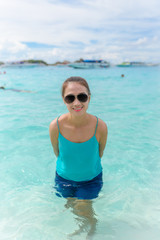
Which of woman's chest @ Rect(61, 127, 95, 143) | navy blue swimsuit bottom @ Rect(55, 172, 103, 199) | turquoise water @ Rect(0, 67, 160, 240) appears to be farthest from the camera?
turquoise water @ Rect(0, 67, 160, 240)

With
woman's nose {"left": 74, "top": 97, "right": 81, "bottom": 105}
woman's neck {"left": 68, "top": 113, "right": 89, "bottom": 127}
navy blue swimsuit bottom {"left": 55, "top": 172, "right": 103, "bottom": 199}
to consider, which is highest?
woman's nose {"left": 74, "top": 97, "right": 81, "bottom": 105}

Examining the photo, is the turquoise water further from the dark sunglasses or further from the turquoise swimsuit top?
the dark sunglasses

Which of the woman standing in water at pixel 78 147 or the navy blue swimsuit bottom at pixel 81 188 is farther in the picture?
the navy blue swimsuit bottom at pixel 81 188

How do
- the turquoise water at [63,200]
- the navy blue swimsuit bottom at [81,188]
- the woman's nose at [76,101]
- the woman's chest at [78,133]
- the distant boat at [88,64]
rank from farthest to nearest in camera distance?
the distant boat at [88,64], the turquoise water at [63,200], the navy blue swimsuit bottom at [81,188], the woman's chest at [78,133], the woman's nose at [76,101]

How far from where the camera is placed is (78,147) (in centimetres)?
232

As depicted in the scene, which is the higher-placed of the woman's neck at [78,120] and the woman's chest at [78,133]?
the woman's neck at [78,120]

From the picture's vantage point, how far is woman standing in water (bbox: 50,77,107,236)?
7.29ft

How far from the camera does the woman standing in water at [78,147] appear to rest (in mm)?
2223

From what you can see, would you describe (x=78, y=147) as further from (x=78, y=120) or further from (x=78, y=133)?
(x=78, y=120)

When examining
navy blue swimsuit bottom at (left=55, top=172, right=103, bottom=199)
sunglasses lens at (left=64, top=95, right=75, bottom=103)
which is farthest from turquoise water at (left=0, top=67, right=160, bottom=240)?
sunglasses lens at (left=64, top=95, right=75, bottom=103)

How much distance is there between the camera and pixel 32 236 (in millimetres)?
2719

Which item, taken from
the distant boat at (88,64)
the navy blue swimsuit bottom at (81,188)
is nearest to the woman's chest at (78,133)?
the navy blue swimsuit bottom at (81,188)

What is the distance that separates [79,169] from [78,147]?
0.96 feet

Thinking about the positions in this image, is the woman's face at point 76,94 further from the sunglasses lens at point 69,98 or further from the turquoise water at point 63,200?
the turquoise water at point 63,200
